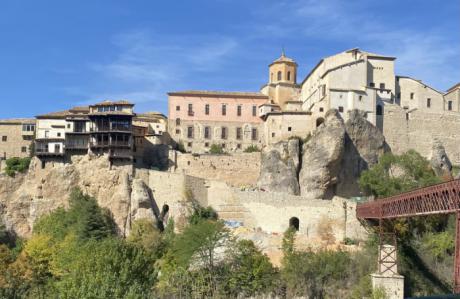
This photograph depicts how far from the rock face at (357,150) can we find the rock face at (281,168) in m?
4.35

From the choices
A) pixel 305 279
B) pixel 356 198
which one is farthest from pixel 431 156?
pixel 305 279

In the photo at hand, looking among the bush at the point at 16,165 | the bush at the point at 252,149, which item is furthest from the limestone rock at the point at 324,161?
the bush at the point at 16,165

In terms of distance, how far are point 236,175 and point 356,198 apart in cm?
1264

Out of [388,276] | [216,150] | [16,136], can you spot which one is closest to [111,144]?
[216,150]

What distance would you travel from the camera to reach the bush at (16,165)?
237 ft

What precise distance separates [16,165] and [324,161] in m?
30.0

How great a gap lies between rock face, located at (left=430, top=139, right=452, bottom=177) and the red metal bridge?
2347 cm

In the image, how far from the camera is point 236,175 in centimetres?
7294

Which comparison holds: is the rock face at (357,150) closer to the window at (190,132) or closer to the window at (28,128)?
the window at (190,132)

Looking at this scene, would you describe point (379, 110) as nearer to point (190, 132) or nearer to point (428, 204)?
point (190, 132)

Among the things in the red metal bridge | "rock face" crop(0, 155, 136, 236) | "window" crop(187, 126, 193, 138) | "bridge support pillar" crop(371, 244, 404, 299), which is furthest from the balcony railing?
"bridge support pillar" crop(371, 244, 404, 299)

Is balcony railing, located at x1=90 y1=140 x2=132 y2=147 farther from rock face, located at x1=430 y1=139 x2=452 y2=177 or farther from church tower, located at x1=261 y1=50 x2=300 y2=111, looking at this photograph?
rock face, located at x1=430 y1=139 x2=452 y2=177

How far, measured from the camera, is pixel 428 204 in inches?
1410

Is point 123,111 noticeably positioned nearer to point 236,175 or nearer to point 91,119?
point 91,119
